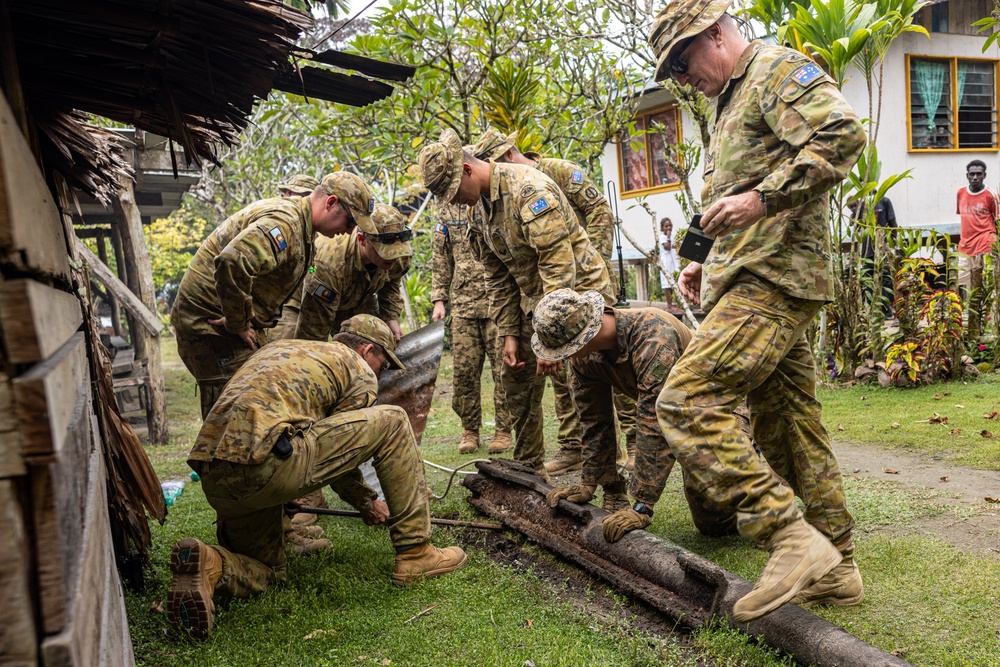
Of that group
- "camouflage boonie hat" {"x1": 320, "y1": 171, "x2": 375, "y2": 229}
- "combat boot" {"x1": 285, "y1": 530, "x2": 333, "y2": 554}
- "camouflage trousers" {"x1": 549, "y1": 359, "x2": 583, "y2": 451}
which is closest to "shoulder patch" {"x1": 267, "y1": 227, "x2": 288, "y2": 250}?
"camouflage boonie hat" {"x1": 320, "y1": 171, "x2": 375, "y2": 229}

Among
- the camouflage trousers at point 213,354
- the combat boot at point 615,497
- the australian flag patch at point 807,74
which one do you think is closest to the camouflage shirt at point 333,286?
the camouflage trousers at point 213,354

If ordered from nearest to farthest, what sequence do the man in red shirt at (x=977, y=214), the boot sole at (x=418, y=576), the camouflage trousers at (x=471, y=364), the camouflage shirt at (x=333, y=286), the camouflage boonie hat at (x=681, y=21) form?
the camouflage boonie hat at (x=681, y=21) < the boot sole at (x=418, y=576) < the camouflage shirt at (x=333, y=286) < the camouflage trousers at (x=471, y=364) < the man in red shirt at (x=977, y=214)

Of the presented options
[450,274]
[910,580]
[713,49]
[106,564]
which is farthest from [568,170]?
[106,564]

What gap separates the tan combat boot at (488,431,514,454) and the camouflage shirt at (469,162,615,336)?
1273 mm

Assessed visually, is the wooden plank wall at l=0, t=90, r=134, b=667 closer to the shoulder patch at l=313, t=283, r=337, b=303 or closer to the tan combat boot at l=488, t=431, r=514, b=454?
the shoulder patch at l=313, t=283, r=337, b=303

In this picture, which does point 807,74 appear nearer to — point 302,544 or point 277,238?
point 277,238

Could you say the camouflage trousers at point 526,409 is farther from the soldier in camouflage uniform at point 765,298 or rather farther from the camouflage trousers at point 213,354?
the soldier in camouflage uniform at point 765,298

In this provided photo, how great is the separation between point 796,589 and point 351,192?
3.21 metres

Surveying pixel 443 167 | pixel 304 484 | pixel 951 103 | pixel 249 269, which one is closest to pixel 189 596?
pixel 304 484

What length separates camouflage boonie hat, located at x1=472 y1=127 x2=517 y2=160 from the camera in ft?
19.5

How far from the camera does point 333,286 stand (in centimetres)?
536

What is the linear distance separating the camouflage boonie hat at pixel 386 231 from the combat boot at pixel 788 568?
9.90ft

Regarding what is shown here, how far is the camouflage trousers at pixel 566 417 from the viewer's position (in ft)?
18.5

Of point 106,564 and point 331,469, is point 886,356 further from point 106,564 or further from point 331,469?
point 106,564
